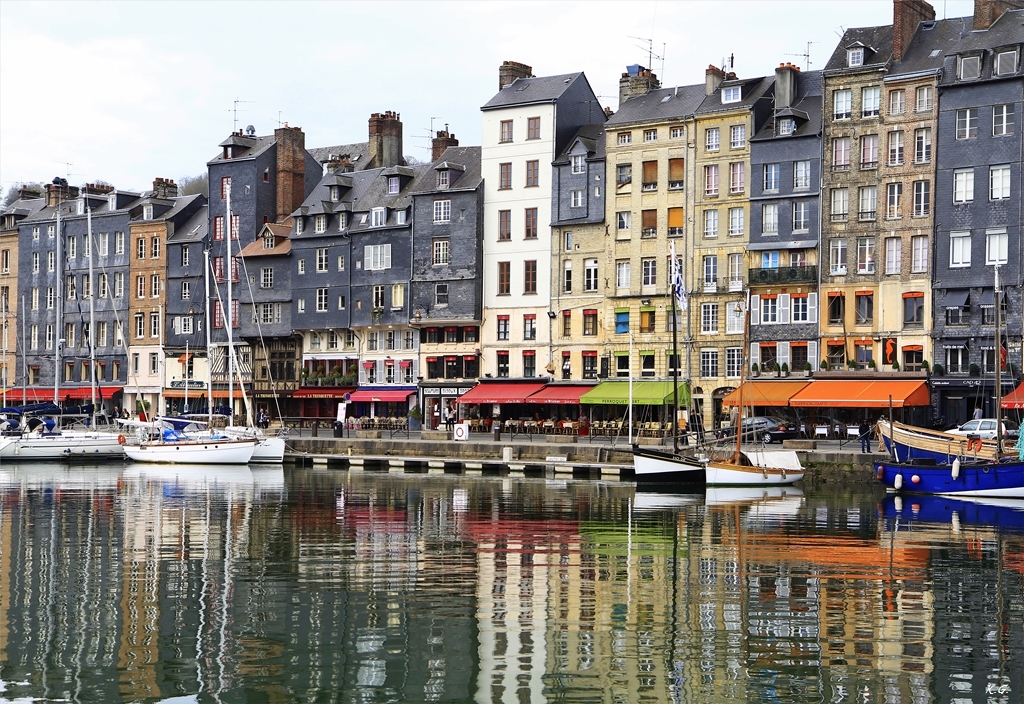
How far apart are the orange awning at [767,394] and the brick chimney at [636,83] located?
17.6 metres

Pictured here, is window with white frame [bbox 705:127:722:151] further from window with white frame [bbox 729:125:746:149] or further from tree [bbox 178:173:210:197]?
tree [bbox 178:173:210:197]

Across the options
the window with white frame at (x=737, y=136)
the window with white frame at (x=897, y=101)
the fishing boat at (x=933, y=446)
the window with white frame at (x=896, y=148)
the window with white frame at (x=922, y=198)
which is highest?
the window with white frame at (x=897, y=101)

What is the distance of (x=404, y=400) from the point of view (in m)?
77.1

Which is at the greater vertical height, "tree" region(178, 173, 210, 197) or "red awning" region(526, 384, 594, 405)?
"tree" region(178, 173, 210, 197)

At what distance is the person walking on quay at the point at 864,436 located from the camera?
55.1 metres

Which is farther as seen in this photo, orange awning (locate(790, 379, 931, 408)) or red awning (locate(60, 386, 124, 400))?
red awning (locate(60, 386, 124, 400))

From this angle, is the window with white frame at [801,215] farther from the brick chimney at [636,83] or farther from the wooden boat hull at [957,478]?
the wooden boat hull at [957,478]

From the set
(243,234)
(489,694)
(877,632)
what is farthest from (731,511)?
(243,234)

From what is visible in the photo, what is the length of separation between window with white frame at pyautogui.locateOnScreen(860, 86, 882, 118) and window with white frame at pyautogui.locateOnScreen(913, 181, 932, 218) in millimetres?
3810

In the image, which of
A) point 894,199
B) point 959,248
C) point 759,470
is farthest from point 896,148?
point 759,470

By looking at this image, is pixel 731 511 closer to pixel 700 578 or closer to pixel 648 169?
pixel 700 578

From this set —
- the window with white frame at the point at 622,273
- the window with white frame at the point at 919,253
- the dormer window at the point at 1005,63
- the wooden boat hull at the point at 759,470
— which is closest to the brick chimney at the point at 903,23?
the dormer window at the point at 1005,63

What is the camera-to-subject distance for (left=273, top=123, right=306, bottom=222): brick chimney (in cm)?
8644

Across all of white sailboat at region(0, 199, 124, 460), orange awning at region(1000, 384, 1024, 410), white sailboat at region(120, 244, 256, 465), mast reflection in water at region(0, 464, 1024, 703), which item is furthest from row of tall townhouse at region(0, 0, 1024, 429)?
mast reflection in water at region(0, 464, 1024, 703)
